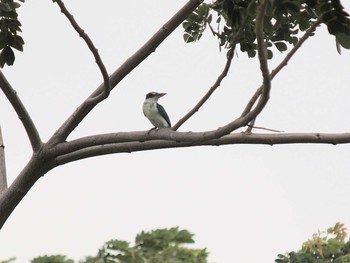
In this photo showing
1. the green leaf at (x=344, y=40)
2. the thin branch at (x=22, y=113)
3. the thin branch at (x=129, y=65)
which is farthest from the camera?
the thin branch at (x=129, y=65)

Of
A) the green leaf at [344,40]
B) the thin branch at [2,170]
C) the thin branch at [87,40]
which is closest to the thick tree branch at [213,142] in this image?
the thin branch at [87,40]

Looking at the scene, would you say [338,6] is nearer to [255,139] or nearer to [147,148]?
[255,139]

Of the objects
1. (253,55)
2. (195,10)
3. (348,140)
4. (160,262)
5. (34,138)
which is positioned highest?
(195,10)

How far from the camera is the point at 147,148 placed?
286 inches

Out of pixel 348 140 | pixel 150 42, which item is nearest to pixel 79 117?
pixel 150 42

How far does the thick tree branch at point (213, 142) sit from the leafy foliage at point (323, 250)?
5595 mm

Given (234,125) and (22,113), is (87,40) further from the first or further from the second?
(234,125)

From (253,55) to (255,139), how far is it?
1358mm

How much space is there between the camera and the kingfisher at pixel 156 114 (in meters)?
9.34

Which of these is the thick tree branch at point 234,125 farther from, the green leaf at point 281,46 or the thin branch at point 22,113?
the green leaf at point 281,46

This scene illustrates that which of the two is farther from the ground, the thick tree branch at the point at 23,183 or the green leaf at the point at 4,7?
the green leaf at the point at 4,7

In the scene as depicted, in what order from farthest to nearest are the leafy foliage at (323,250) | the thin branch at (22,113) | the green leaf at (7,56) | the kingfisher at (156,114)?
the leafy foliage at (323,250), the kingfisher at (156,114), the green leaf at (7,56), the thin branch at (22,113)

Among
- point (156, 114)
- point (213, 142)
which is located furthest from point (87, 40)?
point (156, 114)

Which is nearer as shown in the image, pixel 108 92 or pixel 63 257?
pixel 63 257
